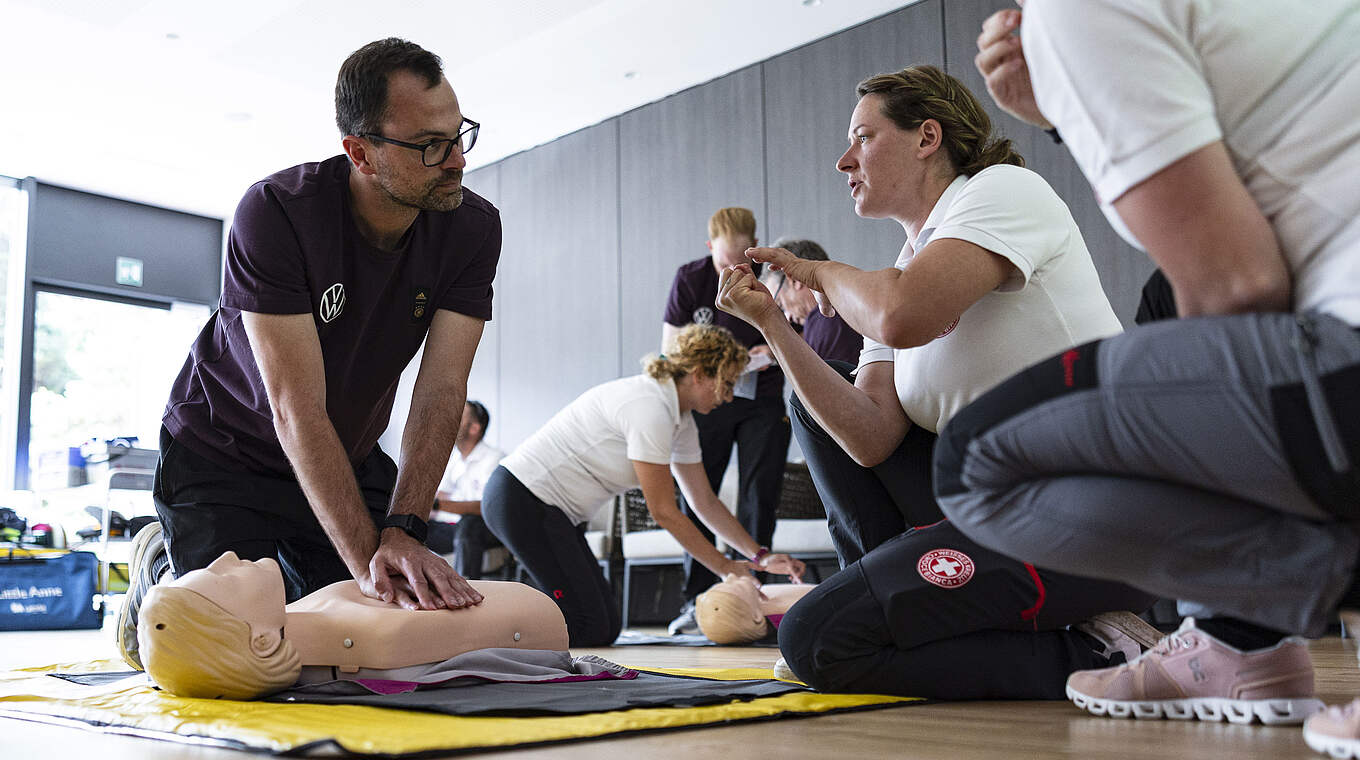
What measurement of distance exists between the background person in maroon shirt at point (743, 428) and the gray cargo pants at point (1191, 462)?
118 inches

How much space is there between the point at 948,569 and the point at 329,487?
1060 mm

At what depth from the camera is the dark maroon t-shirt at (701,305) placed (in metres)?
4.35

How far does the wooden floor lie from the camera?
111 centimetres

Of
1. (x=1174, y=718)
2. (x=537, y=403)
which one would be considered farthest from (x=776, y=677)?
(x=537, y=403)

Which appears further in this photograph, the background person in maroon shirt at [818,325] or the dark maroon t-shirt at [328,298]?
the background person in maroon shirt at [818,325]

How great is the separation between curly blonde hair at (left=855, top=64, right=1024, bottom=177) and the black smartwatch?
1092 mm

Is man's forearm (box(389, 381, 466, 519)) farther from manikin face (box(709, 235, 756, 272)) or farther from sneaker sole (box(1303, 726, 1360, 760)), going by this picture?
manikin face (box(709, 235, 756, 272))

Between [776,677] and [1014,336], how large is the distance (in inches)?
29.1

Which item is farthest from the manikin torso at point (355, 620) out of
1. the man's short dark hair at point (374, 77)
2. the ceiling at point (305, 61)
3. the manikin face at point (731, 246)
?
the ceiling at point (305, 61)

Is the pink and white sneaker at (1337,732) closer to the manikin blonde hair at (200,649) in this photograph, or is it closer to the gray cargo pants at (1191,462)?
the gray cargo pants at (1191,462)

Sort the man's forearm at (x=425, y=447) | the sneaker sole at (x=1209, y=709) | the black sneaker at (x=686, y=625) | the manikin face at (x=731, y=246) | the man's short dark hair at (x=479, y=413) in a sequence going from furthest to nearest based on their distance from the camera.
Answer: the man's short dark hair at (x=479, y=413) < the manikin face at (x=731, y=246) < the black sneaker at (x=686, y=625) < the man's forearm at (x=425, y=447) < the sneaker sole at (x=1209, y=709)

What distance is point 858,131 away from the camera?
189 cm

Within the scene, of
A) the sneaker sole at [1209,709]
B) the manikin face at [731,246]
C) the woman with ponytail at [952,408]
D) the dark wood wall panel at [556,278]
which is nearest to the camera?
the sneaker sole at [1209,709]

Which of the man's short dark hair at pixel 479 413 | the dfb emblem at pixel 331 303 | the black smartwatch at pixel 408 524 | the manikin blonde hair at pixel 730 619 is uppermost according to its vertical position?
the dfb emblem at pixel 331 303
